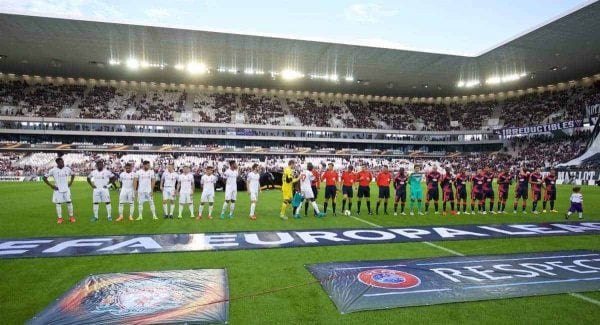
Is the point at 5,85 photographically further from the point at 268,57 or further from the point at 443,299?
the point at 443,299

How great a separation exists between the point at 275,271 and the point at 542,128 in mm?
46161

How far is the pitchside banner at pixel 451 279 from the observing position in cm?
494

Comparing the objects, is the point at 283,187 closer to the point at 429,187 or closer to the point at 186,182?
the point at 186,182

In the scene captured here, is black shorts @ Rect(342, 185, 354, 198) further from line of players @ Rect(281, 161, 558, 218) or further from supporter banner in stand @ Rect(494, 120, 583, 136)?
supporter banner in stand @ Rect(494, 120, 583, 136)

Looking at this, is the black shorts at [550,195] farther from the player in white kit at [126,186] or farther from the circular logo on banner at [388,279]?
the player in white kit at [126,186]

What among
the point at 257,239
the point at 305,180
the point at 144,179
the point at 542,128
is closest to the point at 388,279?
the point at 257,239

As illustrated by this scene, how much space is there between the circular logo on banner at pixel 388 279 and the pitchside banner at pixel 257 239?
Answer: 2.27m

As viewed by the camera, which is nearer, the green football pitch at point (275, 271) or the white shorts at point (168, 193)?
the green football pitch at point (275, 271)

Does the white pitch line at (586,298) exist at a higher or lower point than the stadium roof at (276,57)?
lower

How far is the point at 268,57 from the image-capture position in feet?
124

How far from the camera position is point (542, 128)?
137 feet

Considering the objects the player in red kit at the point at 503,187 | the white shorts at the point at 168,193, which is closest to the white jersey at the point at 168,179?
the white shorts at the point at 168,193

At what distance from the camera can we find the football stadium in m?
5.04

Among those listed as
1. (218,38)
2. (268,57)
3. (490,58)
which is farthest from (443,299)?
(490,58)
